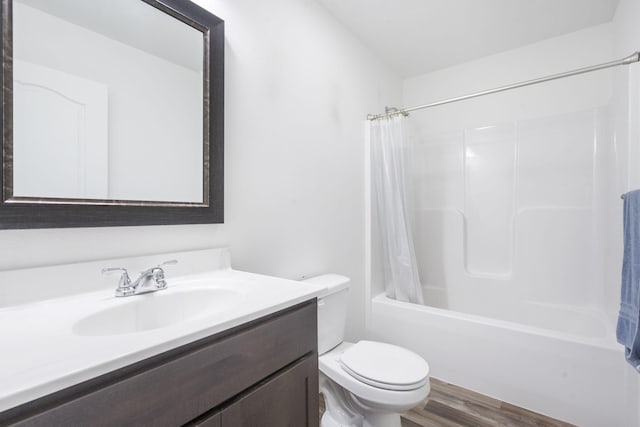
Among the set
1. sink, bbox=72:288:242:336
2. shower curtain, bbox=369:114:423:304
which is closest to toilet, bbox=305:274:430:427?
sink, bbox=72:288:242:336

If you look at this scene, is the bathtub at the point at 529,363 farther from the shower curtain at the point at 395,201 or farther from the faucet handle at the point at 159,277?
the faucet handle at the point at 159,277

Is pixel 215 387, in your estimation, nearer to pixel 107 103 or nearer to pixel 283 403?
pixel 283 403

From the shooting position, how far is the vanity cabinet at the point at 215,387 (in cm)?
49

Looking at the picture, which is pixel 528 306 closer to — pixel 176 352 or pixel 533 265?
pixel 533 265

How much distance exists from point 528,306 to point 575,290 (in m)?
0.32

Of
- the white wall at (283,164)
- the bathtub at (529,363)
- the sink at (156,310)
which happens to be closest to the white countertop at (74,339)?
the sink at (156,310)

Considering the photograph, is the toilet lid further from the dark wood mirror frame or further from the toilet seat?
the dark wood mirror frame

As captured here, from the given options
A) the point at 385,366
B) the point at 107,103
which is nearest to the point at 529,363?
the point at 385,366

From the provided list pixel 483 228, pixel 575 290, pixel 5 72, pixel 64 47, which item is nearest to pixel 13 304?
pixel 5 72

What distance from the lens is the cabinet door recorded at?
0.73 metres

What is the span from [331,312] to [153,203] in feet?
3.18

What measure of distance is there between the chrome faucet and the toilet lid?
0.87 m

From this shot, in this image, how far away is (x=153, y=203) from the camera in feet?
3.60

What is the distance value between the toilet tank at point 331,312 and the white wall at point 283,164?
224 mm
